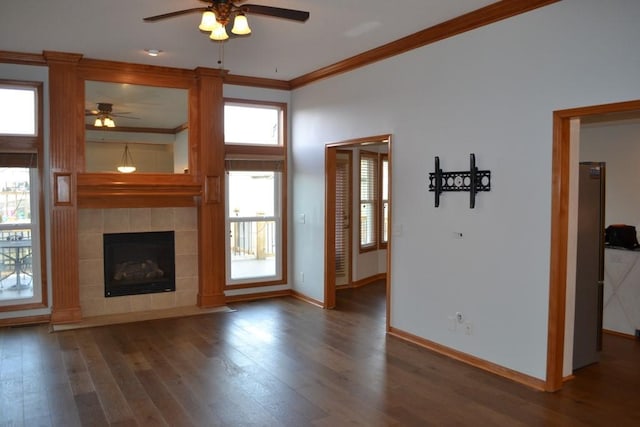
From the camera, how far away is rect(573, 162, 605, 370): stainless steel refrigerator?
13.8 feet

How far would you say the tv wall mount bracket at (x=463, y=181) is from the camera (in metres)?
4.14

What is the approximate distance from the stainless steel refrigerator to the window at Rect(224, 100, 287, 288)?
3895 millimetres

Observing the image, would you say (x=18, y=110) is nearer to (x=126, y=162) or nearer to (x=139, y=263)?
(x=126, y=162)

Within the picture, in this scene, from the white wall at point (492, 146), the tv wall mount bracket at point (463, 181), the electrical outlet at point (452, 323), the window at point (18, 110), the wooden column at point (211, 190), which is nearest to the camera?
the white wall at point (492, 146)

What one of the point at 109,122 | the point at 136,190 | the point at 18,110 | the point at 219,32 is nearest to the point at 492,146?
the point at 219,32

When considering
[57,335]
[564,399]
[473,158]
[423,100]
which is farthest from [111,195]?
[564,399]

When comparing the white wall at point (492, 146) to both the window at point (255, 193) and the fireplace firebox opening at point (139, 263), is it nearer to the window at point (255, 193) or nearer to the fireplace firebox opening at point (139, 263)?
the window at point (255, 193)

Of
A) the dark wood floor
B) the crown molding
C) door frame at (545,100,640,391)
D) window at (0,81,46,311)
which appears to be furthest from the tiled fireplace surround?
door frame at (545,100,640,391)

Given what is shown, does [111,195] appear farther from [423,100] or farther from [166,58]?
[423,100]

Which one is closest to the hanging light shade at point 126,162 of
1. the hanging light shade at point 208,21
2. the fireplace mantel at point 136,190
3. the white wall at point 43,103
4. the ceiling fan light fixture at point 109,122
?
the fireplace mantel at point 136,190

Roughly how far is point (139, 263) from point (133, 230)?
42cm

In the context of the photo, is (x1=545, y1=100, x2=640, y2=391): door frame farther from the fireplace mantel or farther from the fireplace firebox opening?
the fireplace firebox opening

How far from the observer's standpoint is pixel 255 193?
682cm

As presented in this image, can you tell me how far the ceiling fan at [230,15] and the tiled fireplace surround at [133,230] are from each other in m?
3.10
